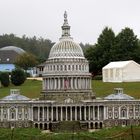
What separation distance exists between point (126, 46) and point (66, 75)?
45328 millimetres

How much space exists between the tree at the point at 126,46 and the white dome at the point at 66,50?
3986 cm

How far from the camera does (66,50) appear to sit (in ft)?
357

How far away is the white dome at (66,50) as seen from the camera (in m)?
109

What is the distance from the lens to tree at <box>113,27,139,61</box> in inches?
5861

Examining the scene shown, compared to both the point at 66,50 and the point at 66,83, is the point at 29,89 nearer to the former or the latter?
the point at 66,83

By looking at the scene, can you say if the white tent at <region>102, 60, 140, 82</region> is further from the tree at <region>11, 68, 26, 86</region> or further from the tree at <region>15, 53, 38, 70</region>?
the tree at <region>15, 53, 38, 70</region>

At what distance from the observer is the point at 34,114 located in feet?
336

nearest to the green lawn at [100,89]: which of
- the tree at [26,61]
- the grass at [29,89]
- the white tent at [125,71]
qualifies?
the grass at [29,89]

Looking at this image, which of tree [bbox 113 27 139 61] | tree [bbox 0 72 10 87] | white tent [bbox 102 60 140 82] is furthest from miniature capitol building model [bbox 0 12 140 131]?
tree [bbox 113 27 139 61]

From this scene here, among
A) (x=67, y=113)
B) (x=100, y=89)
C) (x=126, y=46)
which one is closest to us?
(x=67, y=113)

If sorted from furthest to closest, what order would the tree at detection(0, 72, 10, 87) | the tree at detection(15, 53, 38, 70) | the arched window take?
the tree at detection(15, 53, 38, 70) → the tree at detection(0, 72, 10, 87) → the arched window

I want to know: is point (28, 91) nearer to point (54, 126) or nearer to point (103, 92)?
point (103, 92)

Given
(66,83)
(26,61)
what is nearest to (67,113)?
(66,83)

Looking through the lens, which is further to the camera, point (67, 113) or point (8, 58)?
point (8, 58)
